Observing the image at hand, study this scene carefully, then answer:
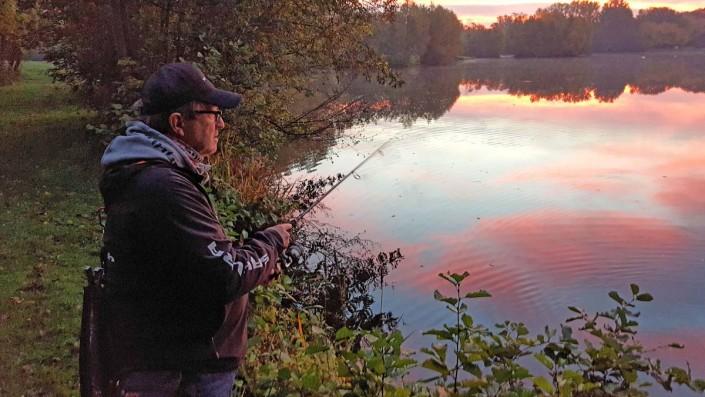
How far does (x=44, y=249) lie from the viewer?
6.68 meters

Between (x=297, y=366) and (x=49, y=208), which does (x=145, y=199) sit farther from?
(x=49, y=208)

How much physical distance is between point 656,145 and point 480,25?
56467 mm

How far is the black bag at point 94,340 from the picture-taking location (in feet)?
6.73

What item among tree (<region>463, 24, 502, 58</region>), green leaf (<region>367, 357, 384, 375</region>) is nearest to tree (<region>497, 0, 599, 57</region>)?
tree (<region>463, 24, 502, 58</region>)

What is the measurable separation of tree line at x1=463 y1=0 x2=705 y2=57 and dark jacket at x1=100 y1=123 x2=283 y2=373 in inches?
2509

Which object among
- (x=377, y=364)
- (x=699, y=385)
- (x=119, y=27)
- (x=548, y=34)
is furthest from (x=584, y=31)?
(x=377, y=364)

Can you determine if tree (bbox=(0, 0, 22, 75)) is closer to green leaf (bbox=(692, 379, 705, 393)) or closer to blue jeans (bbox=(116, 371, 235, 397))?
blue jeans (bbox=(116, 371, 235, 397))

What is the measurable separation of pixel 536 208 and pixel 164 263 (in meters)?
9.96

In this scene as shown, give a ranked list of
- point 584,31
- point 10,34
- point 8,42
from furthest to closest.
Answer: point 584,31 → point 8,42 → point 10,34

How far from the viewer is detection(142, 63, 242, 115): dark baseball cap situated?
6.45 feet

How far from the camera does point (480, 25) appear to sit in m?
69.8

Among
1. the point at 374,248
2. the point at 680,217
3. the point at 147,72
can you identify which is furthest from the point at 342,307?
the point at 680,217

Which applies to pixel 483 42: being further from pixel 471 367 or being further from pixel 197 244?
pixel 197 244

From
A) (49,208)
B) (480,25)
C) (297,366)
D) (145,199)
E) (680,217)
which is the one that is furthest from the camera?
(480,25)
